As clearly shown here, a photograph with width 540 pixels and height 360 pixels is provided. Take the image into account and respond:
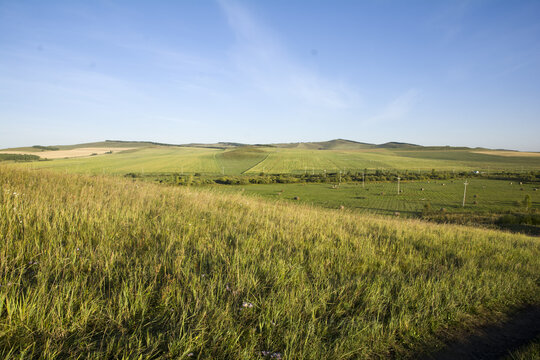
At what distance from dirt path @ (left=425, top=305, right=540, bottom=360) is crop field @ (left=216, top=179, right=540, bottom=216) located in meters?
51.3

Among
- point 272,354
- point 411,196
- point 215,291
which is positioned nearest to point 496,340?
point 272,354

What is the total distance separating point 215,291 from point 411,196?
84.2 m

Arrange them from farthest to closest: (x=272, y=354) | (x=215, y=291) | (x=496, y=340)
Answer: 1. (x=496, y=340)
2. (x=215, y=291)
3. (x=272, y=354)

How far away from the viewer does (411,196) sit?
7675cm

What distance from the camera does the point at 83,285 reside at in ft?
9.95

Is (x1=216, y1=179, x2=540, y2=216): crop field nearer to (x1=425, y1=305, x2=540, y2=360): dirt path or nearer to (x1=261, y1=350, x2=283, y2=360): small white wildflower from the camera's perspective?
(x1=425, y1=305, x2=540, y2=360): dirt path

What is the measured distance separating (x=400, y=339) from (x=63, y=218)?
5.92 m

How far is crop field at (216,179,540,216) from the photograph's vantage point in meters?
61.1

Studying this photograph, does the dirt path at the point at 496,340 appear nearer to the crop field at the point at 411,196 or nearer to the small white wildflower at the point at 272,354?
the small white wildflower at the point at 272,354

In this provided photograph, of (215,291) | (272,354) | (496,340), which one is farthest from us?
(496,340)

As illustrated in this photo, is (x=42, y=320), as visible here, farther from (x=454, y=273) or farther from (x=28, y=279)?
(x=454, y=273)

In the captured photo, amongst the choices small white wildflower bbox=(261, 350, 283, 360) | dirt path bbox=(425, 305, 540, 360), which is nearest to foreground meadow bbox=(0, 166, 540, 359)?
small white wildflower bbox=(261, 350, 283, 360)

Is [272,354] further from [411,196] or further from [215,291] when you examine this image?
[411,196]

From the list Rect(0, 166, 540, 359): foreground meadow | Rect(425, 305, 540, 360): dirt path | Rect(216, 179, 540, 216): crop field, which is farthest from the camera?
Rect(216, 179, 540, 216): crop field
